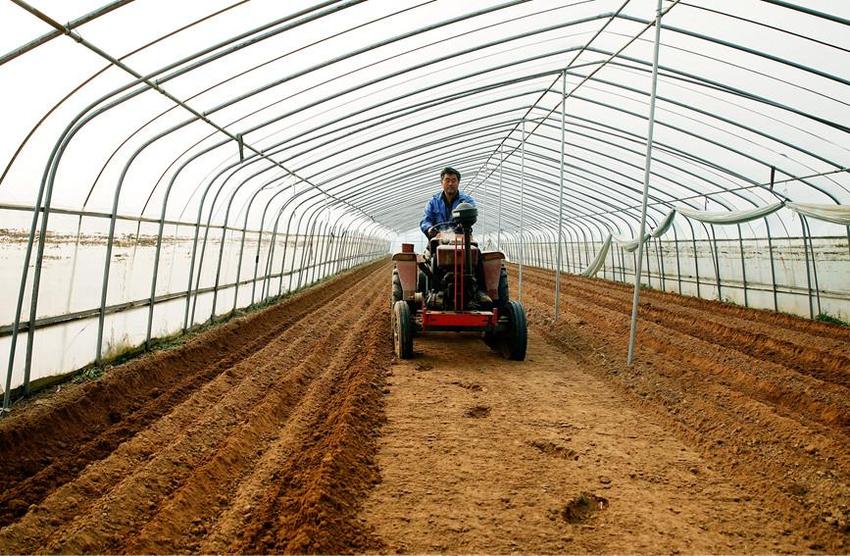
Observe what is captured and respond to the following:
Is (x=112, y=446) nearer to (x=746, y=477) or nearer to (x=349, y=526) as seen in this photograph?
(x=349, y=526)

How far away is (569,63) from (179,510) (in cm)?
915

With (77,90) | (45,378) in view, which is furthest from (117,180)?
(45,378)

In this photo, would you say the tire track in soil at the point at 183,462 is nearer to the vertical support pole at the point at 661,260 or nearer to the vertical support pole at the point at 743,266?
the vertical support pole at the point at 743,266

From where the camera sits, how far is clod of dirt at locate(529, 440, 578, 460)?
3957 millimetres

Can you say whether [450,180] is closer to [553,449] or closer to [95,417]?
[553,449]

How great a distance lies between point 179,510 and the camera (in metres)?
3.11

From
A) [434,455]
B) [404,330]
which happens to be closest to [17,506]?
[434,455]

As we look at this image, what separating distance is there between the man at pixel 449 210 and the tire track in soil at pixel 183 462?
4.86 feet

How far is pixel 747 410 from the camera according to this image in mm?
4914

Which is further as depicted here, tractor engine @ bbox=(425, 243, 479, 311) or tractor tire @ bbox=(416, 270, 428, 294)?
tractor tire @ bbox=(416, 270, 428, 294)

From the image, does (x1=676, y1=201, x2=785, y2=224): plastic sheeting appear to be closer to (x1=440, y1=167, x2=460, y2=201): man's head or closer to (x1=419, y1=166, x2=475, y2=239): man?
(x1=419, y1=166, x2=475, y2=239): man

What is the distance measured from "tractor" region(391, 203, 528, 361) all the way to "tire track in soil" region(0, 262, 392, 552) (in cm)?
76

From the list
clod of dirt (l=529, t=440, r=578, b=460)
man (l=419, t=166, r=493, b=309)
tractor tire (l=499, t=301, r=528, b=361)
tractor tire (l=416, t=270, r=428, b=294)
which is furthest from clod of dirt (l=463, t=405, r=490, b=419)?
tractor tire (l=416, t=270, r=428, b=294)

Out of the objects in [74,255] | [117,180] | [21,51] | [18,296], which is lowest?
[18,296]
